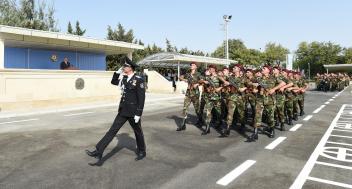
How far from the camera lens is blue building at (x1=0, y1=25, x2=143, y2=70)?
53.2 ft

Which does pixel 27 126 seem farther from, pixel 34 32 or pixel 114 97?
pixel 114 97

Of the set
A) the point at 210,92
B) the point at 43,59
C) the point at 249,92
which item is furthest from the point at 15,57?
the point at 249,92

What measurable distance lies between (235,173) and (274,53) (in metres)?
88.8

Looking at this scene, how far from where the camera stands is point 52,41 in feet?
59.0

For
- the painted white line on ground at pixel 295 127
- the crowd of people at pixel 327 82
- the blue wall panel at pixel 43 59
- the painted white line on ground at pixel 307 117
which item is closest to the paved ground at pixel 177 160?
the painted white line on ground at pixel 295 127

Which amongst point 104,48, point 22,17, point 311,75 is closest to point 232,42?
point 311,75

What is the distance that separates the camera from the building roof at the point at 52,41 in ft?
52.1

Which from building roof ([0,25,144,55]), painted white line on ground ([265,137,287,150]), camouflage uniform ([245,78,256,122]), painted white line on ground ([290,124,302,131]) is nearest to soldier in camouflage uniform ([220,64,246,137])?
camouflage uniform ([245,78,256,122])

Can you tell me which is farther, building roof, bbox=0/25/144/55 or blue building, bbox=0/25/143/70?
blue building, bbox=0/25/143/70

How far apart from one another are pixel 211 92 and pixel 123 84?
11.1ft

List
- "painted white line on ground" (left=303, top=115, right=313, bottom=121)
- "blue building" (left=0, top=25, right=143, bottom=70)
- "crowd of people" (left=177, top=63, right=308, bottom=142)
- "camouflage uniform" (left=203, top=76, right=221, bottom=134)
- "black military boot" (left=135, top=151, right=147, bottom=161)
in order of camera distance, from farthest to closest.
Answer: "blue building" (left=0, top=25, right=143, bottom=70) → "painted white line on ground" (left=303, top=115, right=313, bottom=121) → "camouflage uniform" (left=203, top=76, right=221, bottom=134) → "crowd of people" (left=177, top=63, right=308, bottom=142) → "black military boot" (left=135, top=151, right=147, bottom=161)

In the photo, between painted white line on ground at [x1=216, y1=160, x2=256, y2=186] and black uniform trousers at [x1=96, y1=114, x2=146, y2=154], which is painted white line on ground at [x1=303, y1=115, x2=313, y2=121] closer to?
painted white line on ground at [x1=216, y1=160, x2=256, y2=186]

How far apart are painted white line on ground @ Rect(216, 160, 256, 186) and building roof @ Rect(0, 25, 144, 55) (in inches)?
537

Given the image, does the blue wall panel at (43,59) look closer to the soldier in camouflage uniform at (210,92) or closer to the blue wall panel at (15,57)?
the blue wall panel at (15,57)
